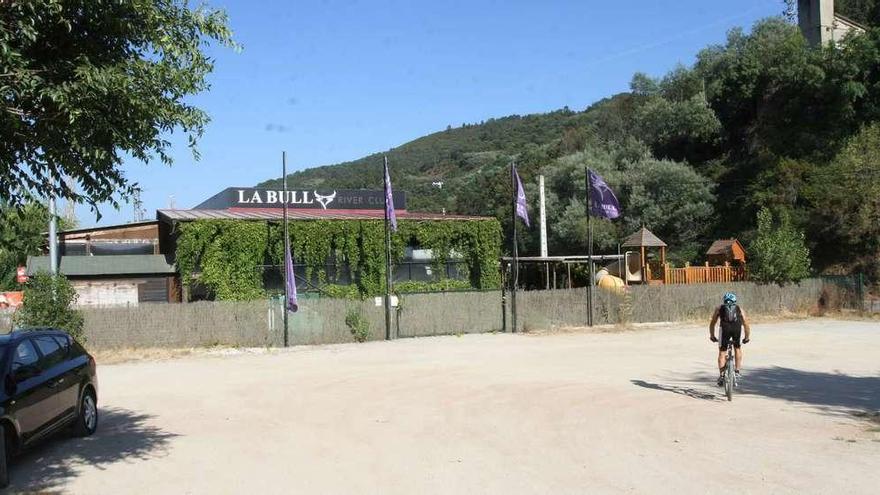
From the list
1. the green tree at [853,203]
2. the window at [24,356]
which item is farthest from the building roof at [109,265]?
the green tree at [853,203]

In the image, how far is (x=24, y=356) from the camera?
355 inches

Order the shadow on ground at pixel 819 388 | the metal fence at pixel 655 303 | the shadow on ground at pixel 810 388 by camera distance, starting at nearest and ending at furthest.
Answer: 1. the shadow on ground at pixel 810 388
2. the shadow on ground at pixel 819 388
3. the metal fence at pixel 655 303

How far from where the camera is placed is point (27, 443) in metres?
8.29

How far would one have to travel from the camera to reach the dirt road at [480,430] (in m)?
7.71

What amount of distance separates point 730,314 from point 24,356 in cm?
1067

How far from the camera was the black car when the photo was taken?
8.05 metres

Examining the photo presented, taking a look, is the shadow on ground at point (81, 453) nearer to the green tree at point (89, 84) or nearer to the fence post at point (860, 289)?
the green tree at point (89, 84)

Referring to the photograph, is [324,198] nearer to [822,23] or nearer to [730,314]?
[730,314]

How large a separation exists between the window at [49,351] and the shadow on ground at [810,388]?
32.9 feet

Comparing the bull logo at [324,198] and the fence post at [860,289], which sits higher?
the bull logo at [324,198]

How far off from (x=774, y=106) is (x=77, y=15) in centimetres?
5909

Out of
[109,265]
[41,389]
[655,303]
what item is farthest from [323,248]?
[41,389]

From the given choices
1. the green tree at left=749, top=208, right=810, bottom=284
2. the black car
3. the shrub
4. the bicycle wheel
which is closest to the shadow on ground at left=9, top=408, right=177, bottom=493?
the black car

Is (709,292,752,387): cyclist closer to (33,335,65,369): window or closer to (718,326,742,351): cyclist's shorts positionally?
(718,326,742,351): cyclist's shorts
